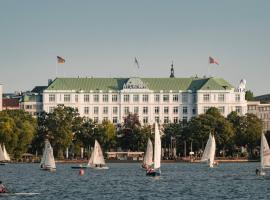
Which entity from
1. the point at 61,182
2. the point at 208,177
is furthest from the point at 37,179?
the point at 208,177

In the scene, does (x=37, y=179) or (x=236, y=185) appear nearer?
(x=236, y=185)

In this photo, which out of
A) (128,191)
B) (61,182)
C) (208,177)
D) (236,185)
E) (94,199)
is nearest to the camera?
(94,199)

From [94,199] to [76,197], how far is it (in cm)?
355

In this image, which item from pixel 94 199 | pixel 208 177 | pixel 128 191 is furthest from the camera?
pixel 208 177

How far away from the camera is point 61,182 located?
158250 mm

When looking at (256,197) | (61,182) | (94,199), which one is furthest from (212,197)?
(61,182)

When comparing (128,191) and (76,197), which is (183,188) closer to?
(128,191)

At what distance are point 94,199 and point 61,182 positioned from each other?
123 feet

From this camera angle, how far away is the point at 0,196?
124 meters

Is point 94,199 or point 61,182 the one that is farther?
point 61,182

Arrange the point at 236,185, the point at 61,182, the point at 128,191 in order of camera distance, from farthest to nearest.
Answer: the point at 61,182 → the point at 236,185 → the point at 128,191

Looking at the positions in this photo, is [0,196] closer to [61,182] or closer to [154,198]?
A: [154,198]

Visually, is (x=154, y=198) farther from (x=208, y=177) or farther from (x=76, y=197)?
(x=208, y=177)

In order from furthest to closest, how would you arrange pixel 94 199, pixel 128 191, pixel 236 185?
pixel 236 185
pixel 128 191
pixel 94 199
